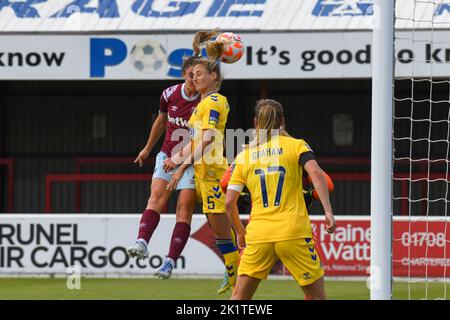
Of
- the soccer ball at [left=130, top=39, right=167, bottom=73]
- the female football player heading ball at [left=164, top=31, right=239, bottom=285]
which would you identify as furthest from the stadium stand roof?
the female football player heading ball at [left=164, top=31, right=239, bottom=285]

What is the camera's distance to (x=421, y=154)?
22.0m

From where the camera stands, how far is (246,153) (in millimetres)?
7969

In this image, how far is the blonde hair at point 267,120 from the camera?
783 centimetres

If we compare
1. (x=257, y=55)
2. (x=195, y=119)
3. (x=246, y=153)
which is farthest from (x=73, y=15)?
(x=246, y=153)

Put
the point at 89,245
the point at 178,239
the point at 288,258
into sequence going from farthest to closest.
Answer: the point at 89,245
the point at 178,239
the point at 288,258

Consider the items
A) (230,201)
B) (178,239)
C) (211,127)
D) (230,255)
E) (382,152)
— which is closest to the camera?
(230,201)

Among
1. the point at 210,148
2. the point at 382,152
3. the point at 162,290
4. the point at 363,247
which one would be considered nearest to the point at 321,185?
the point at 382,152

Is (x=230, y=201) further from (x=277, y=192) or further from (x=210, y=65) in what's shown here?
(x=210, y=65)

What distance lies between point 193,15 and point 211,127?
10.0 meters

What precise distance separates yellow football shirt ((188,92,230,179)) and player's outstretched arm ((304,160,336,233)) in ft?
6.97

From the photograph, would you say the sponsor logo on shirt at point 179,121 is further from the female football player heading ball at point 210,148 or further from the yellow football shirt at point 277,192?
the yellow football shirt at point 277,192

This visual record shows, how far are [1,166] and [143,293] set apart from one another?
10.1m

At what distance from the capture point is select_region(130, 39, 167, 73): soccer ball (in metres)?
18.4

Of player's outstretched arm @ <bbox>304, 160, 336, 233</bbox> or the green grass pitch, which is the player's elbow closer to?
player's outstretched arm @ <bbox>304, 160, 336, 233</bbox>
